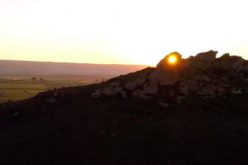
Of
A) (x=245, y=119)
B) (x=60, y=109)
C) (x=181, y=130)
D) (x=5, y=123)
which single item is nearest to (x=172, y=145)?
(x=181, y=130)

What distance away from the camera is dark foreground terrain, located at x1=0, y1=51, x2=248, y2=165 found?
2533 centimetres

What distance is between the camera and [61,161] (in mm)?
25328

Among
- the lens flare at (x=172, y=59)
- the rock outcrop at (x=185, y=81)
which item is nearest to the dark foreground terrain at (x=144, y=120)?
the rock outcrop at (x=185, y=81)

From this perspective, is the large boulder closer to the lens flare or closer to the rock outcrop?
the rock outcrop

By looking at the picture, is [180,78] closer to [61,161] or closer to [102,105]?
[102,105]

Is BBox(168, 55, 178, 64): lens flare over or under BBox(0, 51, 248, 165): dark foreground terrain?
over

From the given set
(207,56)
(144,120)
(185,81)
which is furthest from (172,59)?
(144,120)

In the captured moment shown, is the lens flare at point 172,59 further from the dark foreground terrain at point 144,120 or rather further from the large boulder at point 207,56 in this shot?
the large boulder at point 207,56

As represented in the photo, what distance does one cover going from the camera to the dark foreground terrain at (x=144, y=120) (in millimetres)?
25328

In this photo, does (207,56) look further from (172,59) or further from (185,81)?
(185,81)

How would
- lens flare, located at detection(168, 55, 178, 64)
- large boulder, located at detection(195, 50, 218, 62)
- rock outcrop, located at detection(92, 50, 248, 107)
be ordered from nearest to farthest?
1. rock outcrop, located at detection(92, 50, 248, 107)
2. lens flare, located at detection(168, 55, 178, 64)
3. large boulder, located at detection(195, 50, 218, 62)

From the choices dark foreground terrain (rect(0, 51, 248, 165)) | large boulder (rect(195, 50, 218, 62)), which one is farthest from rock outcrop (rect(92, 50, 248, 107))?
large boulder (rect(195, 50, 218, 62))

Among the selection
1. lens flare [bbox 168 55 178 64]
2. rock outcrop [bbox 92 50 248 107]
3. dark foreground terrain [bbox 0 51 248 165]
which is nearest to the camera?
dark foreground terrain [bbox 0 51 248 165]

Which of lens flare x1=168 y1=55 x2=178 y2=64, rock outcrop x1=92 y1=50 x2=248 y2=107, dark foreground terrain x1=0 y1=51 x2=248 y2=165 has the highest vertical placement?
lens flare x1=168 y1=55 x2=178 y2=64
